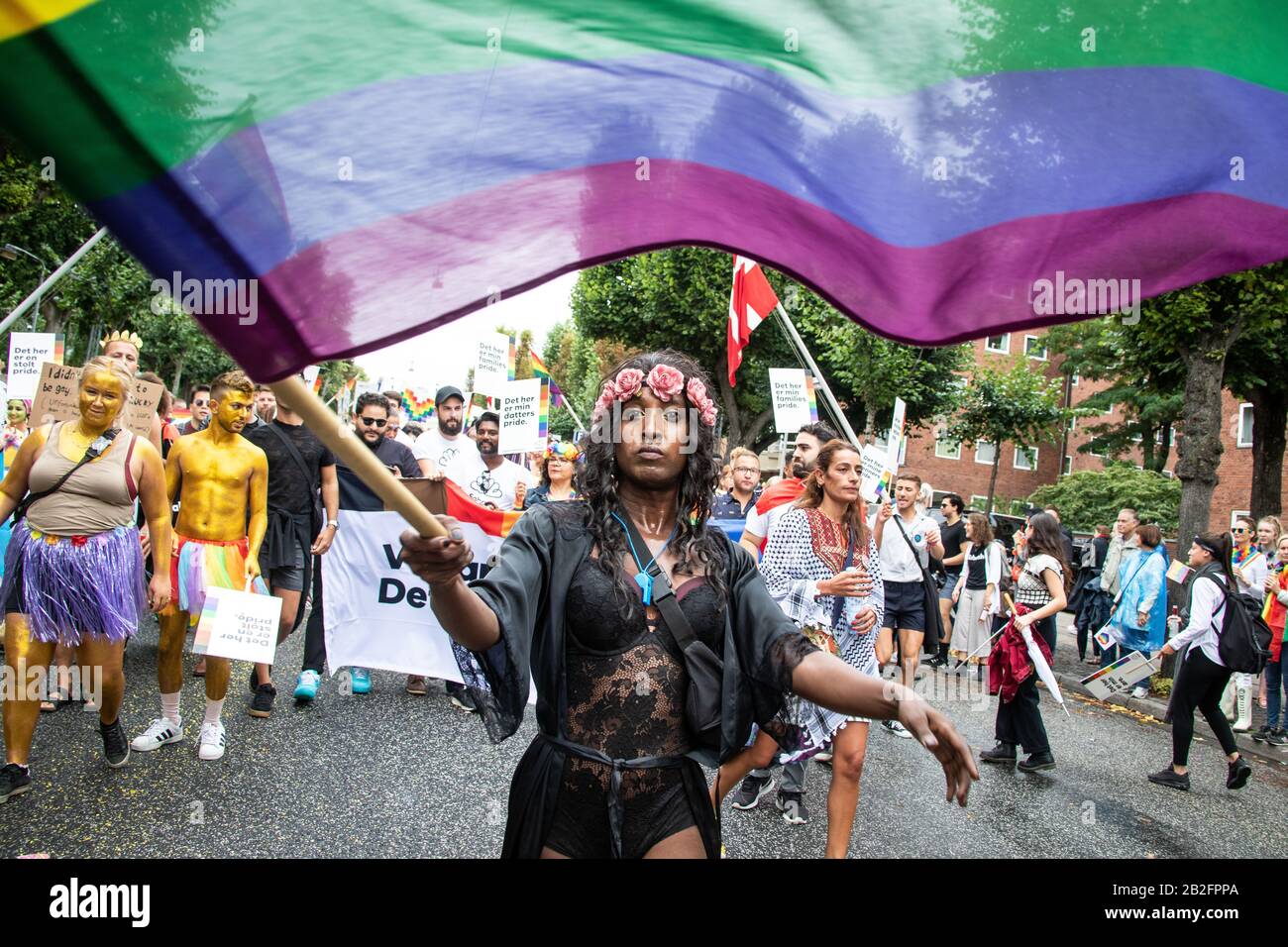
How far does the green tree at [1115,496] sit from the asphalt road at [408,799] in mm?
21633

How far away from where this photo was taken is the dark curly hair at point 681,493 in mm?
2523

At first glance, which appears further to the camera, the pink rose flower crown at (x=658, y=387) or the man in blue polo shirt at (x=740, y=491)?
the man in blue polo shirt at (x=740, y=491)

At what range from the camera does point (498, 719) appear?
228 cm

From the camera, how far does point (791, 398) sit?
992 cm

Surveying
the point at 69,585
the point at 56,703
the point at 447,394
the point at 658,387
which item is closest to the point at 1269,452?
the point at 447,394

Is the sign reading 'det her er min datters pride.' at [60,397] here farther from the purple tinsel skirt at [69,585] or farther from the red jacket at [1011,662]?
the red jacket at [1011,662]

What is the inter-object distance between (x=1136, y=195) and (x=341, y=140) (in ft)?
5.79

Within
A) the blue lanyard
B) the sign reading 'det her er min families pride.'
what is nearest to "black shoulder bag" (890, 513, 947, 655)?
the sign reading 'det her er min families pride.'

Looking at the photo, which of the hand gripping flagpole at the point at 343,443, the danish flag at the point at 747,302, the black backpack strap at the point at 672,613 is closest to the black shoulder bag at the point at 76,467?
the black backpack strap at the point at 672,613

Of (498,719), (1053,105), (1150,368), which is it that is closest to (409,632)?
(498,719)

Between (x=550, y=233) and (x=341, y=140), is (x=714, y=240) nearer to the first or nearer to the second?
(x=550, y=233)

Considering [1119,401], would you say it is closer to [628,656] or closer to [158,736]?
[158,736]

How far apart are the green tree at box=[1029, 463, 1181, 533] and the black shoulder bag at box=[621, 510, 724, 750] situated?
89.7ft

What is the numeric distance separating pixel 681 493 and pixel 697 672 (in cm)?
55
